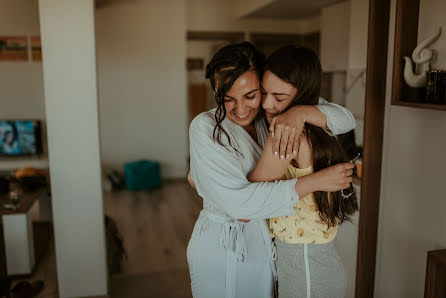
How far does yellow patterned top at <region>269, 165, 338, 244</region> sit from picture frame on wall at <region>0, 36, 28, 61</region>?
4863mm

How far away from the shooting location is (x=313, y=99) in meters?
1.46

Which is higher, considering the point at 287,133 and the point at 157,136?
the point at 287,133

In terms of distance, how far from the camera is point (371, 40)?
2367 mm

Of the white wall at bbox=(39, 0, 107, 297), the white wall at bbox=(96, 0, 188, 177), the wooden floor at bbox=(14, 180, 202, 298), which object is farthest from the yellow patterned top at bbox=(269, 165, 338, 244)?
the white wall at bbox=(96, 0, 188, 177)

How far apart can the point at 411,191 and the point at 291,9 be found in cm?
386

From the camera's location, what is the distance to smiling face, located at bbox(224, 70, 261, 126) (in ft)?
4.53

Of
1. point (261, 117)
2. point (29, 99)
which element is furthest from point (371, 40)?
point (29, 99)

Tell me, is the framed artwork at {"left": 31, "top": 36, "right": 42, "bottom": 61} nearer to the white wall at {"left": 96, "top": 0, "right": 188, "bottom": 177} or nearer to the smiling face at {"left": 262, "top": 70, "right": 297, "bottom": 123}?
the white wall at {"left": 96, "top": 0, "right": 188, "bottom": 177}

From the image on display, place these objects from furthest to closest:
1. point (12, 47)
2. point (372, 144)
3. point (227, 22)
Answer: point (227, 22)
point (12, 47)
point (372, 144)

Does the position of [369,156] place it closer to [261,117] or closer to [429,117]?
[429,117]

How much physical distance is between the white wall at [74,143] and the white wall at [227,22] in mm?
4144

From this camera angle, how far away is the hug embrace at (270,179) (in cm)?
131

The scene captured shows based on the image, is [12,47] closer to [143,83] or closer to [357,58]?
[143,83]

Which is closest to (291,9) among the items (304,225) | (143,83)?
(143,83)
